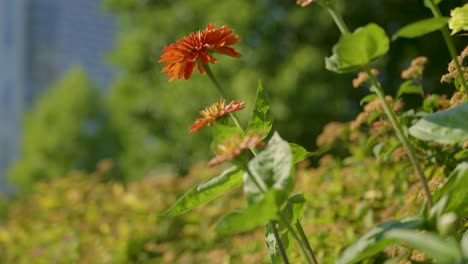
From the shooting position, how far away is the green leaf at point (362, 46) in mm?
916

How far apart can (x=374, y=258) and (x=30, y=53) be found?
4745 cm

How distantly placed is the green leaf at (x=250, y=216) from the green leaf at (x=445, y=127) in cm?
27

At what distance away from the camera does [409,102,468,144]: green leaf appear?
3.11 ft

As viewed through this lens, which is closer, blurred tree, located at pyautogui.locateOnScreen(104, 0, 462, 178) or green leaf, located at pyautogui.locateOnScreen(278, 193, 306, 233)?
green leaf, located at pyautogui.locateOnScreen(278, 193, 306, 233)


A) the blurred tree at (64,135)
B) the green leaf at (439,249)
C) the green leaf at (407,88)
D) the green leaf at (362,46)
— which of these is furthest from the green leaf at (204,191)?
the blurred tree at (64,135)

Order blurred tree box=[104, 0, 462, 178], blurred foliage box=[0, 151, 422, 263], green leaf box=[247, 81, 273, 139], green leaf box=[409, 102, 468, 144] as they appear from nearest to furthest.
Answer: green leaf box=[409, 102, 468, 144]
green leaf box=[247, 81, 273, 139]
blurred foliage box=[0, 151, 422, 263]
blurred tree box=[104, 0, 462, 178]

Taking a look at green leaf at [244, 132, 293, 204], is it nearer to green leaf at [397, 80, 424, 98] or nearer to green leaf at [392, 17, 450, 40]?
green leaf at [392, 17, 450, 40]

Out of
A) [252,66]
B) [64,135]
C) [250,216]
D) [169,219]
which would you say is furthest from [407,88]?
[64,135]

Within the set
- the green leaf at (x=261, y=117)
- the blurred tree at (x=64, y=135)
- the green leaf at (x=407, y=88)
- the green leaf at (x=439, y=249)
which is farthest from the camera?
the blurred tree at (x=64, y=135)

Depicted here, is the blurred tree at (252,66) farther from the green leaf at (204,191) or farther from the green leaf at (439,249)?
the green leaf at (439,249)

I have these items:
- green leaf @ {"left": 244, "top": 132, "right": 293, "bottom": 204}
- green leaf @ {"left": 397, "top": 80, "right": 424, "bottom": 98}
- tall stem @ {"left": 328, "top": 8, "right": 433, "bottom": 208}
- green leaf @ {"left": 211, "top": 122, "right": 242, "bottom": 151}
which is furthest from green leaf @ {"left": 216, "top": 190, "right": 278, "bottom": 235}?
green leaf @ {"left": 397, "top": 80, "right": 424, "bottom": 98}

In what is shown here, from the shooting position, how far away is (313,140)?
7.55 m

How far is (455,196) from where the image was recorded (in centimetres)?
90

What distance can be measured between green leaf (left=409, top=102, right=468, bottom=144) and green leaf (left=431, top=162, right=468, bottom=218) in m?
0.05
